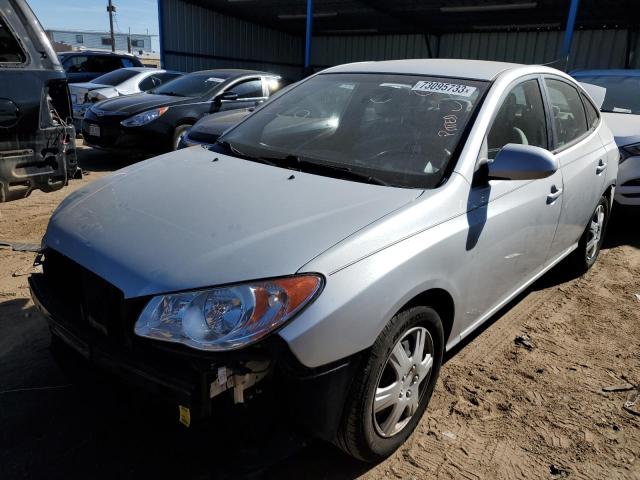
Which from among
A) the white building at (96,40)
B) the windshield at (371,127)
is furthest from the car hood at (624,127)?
the white building at (96,40)

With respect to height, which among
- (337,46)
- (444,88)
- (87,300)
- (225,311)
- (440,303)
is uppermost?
(337,46)

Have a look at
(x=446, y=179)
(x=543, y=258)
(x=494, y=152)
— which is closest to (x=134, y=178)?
(x=446, y=179)

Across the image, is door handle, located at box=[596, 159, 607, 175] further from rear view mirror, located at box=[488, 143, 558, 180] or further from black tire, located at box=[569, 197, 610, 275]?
rear view mirror, located at box=[488, 143, 558, 180]

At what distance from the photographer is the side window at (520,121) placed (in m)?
2.77

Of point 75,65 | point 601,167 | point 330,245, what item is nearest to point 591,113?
point 601,167

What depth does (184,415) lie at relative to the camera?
5.74 ft

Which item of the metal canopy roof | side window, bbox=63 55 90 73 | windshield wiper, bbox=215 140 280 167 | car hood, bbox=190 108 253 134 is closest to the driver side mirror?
car hood, bbox=190 108 253 134

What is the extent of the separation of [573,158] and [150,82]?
942 centimetres

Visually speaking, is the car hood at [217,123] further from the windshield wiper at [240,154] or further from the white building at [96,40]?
the white building at [96,40]

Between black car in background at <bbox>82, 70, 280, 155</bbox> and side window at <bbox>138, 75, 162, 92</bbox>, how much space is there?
7.21 feet

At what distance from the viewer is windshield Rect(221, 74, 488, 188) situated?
8.38ft

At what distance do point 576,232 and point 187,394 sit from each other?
3224 millimetres

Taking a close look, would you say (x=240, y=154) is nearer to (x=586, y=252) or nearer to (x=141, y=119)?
(x=586, y=252)

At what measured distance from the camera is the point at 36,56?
3.80m
